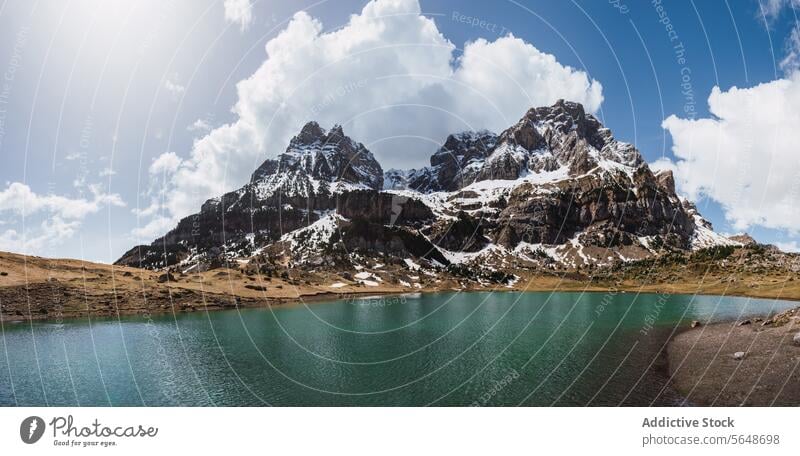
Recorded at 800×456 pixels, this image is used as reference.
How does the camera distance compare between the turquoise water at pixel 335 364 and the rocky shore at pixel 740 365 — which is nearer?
the rocky shore at pixel 740 365

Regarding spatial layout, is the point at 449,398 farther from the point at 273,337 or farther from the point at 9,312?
the point at 9,312

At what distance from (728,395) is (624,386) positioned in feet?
28.3

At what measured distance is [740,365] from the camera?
44750 millimetres

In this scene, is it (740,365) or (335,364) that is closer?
(740,365)

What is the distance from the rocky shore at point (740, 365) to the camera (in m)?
35.9

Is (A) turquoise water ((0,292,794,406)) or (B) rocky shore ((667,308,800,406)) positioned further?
(A) turquoise water ((0,292,794,406))

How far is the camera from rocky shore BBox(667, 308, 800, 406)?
35938 millimetres

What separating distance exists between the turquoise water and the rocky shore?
2.64 metres

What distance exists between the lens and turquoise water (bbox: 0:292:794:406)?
137ft

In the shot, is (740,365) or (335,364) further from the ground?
(740,365)

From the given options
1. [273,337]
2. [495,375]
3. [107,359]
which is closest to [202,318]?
[273,337]

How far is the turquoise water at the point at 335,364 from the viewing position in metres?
41.7

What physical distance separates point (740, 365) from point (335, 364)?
164ft

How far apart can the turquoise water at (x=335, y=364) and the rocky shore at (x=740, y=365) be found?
2.64 meters
